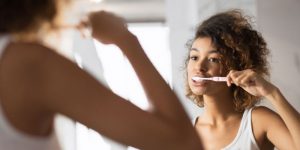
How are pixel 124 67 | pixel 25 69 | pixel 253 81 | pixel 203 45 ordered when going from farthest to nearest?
1. pixel 124 67
2. pixel 203 45
3. pixel 253 81
4. pixel 25 69

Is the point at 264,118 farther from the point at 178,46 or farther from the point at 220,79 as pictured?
the point at 178,46

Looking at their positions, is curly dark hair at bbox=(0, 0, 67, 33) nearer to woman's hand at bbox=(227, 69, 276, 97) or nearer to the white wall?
→ woman's hand at bbox=(227, 69, 276, 97)

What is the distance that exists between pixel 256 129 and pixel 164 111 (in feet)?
1.96

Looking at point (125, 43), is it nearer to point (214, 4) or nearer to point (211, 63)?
point (211, 63)

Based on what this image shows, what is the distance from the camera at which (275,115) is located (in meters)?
0.89

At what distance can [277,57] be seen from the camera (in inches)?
46.2

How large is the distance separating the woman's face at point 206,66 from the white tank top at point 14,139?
65 centimetres

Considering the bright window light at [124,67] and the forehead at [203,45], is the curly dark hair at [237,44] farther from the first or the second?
the bright window light at [124,67]

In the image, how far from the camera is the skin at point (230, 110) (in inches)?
33.0

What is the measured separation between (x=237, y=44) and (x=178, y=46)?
0.26m

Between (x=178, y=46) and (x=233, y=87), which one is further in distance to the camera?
(x=178, y=46)

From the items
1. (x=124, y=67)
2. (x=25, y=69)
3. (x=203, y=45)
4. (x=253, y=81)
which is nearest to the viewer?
(x=25, y=69)

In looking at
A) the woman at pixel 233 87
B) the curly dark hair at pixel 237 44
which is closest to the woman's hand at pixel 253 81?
the woman at pixel 233 87

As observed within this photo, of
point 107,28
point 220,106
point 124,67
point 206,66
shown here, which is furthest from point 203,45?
point 107,28
